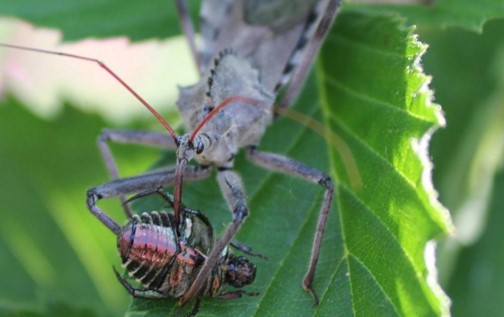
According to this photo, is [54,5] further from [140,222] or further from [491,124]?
[491,124]

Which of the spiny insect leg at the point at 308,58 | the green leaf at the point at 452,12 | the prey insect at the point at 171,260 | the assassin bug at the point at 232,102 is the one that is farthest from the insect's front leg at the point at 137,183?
the green leaf at the point at 452,12

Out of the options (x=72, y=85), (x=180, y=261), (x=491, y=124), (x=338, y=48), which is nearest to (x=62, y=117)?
(x=72, y=85)

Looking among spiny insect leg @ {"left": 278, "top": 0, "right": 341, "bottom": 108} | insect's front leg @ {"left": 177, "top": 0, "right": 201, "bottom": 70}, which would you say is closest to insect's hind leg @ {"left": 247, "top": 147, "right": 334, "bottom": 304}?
spiny insect leg @ {"left": 278, "top": 0, "right": 341, "bottom": 108}

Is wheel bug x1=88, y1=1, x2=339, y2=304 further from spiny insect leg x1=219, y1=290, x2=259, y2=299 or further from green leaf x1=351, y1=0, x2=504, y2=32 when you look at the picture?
green leaf x1=351, y1=0, x2=504, y2=32

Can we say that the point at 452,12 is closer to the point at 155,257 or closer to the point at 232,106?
the point at 232,106

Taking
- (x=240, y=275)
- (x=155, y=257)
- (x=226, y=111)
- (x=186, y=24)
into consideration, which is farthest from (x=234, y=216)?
(x=186, y=24)

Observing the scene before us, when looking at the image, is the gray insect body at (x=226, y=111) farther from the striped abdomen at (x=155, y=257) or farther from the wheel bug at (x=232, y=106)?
the striped abdomen at (x=155, y=257)
